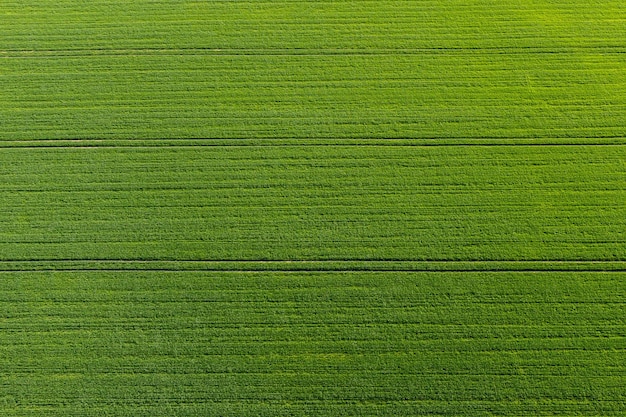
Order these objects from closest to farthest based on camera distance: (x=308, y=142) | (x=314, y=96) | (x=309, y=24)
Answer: (x=308, y=142), (x=314, y=96), (x=309, y=24)

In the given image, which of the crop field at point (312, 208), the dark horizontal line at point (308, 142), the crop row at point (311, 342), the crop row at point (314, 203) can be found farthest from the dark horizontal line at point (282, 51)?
the crop row at point (311, 342)

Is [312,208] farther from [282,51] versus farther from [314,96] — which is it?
[282,51]

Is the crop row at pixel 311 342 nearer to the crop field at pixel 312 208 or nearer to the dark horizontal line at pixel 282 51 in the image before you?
the crop field at pixel 312 208

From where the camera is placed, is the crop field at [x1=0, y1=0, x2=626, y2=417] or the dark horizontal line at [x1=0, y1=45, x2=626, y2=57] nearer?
the crop field at [x1=0, y1=0, x2=626, y2=417]

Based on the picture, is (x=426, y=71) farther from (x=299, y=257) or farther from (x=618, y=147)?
(x=299, y=257)

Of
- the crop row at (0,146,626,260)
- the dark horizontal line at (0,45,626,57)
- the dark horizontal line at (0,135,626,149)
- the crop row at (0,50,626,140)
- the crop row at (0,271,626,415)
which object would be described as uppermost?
the dark horizontal line at (0,45,626,57)

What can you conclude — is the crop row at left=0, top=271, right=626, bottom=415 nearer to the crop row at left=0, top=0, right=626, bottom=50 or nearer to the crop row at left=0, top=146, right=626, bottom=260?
the crop row at left=0, top=146, right=626, bottom=260

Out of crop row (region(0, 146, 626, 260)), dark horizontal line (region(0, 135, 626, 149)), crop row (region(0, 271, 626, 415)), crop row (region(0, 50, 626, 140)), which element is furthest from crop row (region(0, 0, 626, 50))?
crop row (region(0, 271, 626, 415))

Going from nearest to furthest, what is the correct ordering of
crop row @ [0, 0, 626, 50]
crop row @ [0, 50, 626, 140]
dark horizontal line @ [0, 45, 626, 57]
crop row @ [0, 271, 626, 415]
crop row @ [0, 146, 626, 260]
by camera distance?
crop row @ [0, 271, 626, 415]
crop row @ [0, 146, 626, 260]
crop row @ [0, 50, 626, 140]
dark horizontal line @ [0, 45, 626, 57]
crop row @ [0, 0, 626, 50]

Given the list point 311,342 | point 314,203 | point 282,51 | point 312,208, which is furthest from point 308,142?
point 311,342
